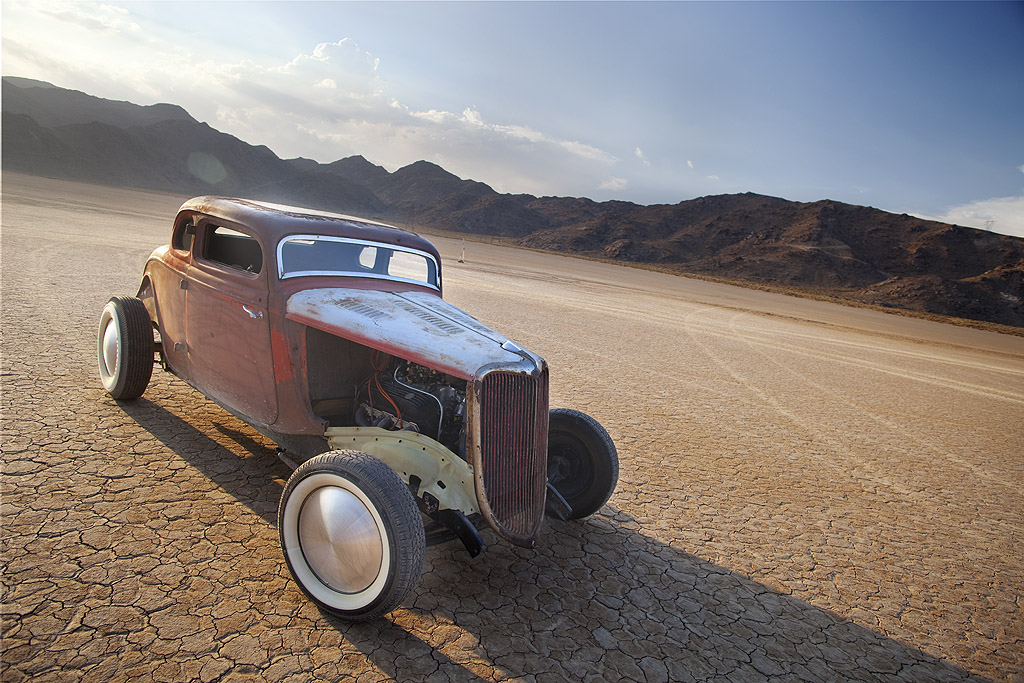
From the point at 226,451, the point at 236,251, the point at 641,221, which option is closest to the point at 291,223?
the point at 236,251

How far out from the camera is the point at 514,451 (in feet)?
10.2

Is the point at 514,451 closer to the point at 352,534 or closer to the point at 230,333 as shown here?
→ the point at 352,534

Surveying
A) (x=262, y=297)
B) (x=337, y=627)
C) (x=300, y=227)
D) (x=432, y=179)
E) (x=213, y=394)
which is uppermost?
(x=432, y=179)

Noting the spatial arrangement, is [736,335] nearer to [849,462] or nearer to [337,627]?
[849,462]

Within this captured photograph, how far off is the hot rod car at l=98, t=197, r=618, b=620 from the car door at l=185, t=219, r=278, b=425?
1cm

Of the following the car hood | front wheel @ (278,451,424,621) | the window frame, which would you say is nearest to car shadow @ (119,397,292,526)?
front wheel @ (278,451,424,621)

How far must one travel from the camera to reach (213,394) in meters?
4.12

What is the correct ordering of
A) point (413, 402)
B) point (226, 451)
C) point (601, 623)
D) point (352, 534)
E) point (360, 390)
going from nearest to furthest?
point (352, 534) < point (601, 623) < point (413, 402) < point (360, 390) < point (226, 451)

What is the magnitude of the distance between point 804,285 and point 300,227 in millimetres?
71240

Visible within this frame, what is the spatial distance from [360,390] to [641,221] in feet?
343

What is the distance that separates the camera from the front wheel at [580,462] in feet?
12.9

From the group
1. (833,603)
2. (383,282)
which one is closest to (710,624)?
(833,603)

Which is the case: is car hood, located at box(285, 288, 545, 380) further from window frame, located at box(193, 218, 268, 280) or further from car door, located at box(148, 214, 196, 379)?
car door, located at box(148, 214, 196, 379)

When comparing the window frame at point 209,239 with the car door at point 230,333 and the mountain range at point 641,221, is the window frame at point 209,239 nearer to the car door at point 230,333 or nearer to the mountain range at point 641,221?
the car door at point 230,333
